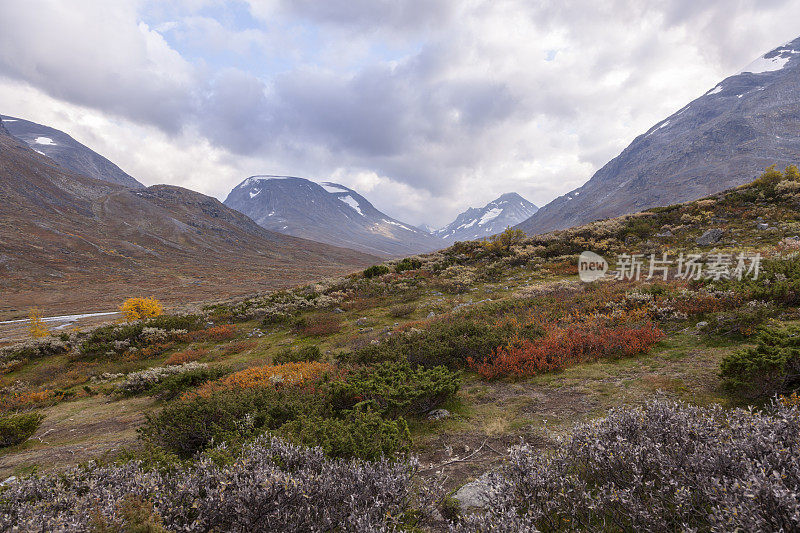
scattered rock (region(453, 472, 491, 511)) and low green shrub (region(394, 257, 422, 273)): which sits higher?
low green shrub (region(394, 257, 422, 273))

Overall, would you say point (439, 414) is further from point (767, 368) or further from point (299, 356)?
point (299, 356)

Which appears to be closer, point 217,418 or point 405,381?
point 217,418

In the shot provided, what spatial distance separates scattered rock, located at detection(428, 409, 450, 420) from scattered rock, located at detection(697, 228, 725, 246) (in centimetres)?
2121

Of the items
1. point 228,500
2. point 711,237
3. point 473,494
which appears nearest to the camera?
point 228,500

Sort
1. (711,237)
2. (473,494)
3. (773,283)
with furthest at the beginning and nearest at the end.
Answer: (711,237) → (773,283) → (473,494)

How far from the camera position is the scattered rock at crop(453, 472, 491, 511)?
3912mm

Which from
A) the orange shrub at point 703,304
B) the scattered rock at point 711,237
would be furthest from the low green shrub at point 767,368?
the scattered rock at point 711,237

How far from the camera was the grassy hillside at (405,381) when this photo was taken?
4371 mm

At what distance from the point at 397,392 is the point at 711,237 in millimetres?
22636

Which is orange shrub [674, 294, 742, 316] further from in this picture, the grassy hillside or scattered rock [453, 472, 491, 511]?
scattered rock [453, 472, 491, 511]

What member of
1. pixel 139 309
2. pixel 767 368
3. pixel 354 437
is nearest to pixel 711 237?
pixel 767 368

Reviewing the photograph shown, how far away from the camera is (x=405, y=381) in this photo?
24.6 feet

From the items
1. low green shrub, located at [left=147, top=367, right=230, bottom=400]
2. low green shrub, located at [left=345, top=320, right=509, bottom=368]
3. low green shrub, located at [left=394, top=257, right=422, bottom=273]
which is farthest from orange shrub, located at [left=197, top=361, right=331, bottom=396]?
low green shrub, located at [left=394, top=257, right=422, bottom=273]

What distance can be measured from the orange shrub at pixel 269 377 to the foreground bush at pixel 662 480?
624cm
